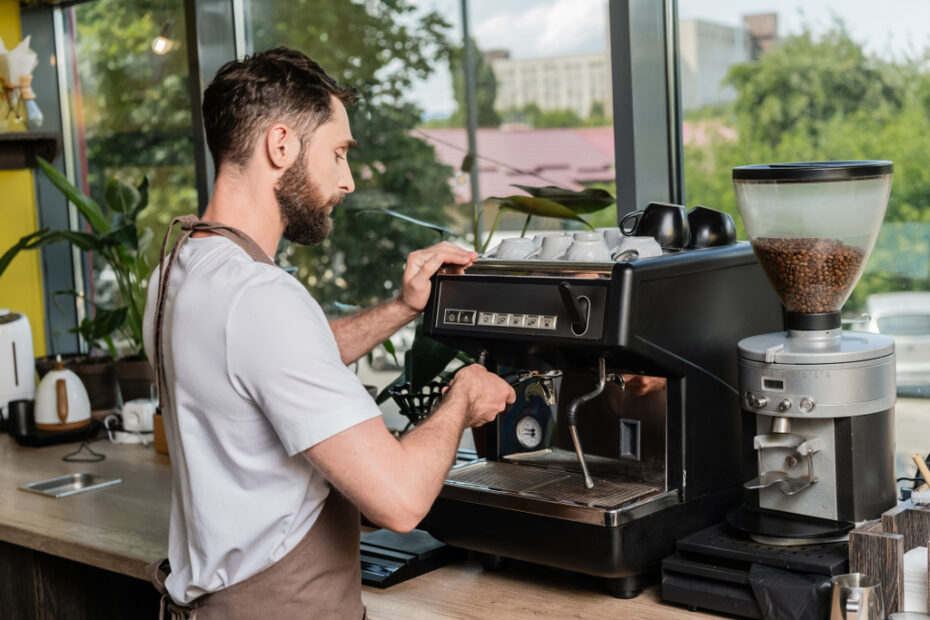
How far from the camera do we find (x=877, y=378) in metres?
1.49

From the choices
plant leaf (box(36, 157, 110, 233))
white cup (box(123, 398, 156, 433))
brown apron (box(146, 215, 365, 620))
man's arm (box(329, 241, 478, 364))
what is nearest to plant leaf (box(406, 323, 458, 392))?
man's arm (box(329, 241, 478, 364))

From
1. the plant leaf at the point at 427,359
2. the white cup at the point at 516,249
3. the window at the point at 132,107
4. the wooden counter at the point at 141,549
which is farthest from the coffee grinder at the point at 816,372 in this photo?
the window at the point at 132,107

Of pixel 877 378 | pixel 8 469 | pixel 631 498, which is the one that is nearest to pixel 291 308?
pixel 631 498

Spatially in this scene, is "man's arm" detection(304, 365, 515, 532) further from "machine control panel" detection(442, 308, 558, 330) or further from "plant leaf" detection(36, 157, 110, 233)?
"plant leaf" detection(36, 157, 110, 233)

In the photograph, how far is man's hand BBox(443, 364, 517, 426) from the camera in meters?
1.47

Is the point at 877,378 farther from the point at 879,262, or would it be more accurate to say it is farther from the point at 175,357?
the point at 175,357

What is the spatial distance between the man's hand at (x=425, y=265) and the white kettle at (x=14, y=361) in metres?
1.75

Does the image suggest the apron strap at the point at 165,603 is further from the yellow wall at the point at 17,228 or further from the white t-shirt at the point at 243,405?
the yellow wall at the point at 17,228

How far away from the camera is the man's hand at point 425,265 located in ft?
5.46

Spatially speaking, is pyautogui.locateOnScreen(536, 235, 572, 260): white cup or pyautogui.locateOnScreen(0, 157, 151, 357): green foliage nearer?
pyautogui.locateOnScreen(536, 235, 572, 260): white cup

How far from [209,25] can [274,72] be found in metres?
1.72

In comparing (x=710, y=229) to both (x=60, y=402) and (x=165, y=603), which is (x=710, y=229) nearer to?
(x=165, y=603)

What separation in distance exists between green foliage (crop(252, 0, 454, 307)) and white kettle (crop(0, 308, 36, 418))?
86 centimetres

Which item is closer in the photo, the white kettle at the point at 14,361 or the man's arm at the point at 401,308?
the man's arm at the point at 401,308
